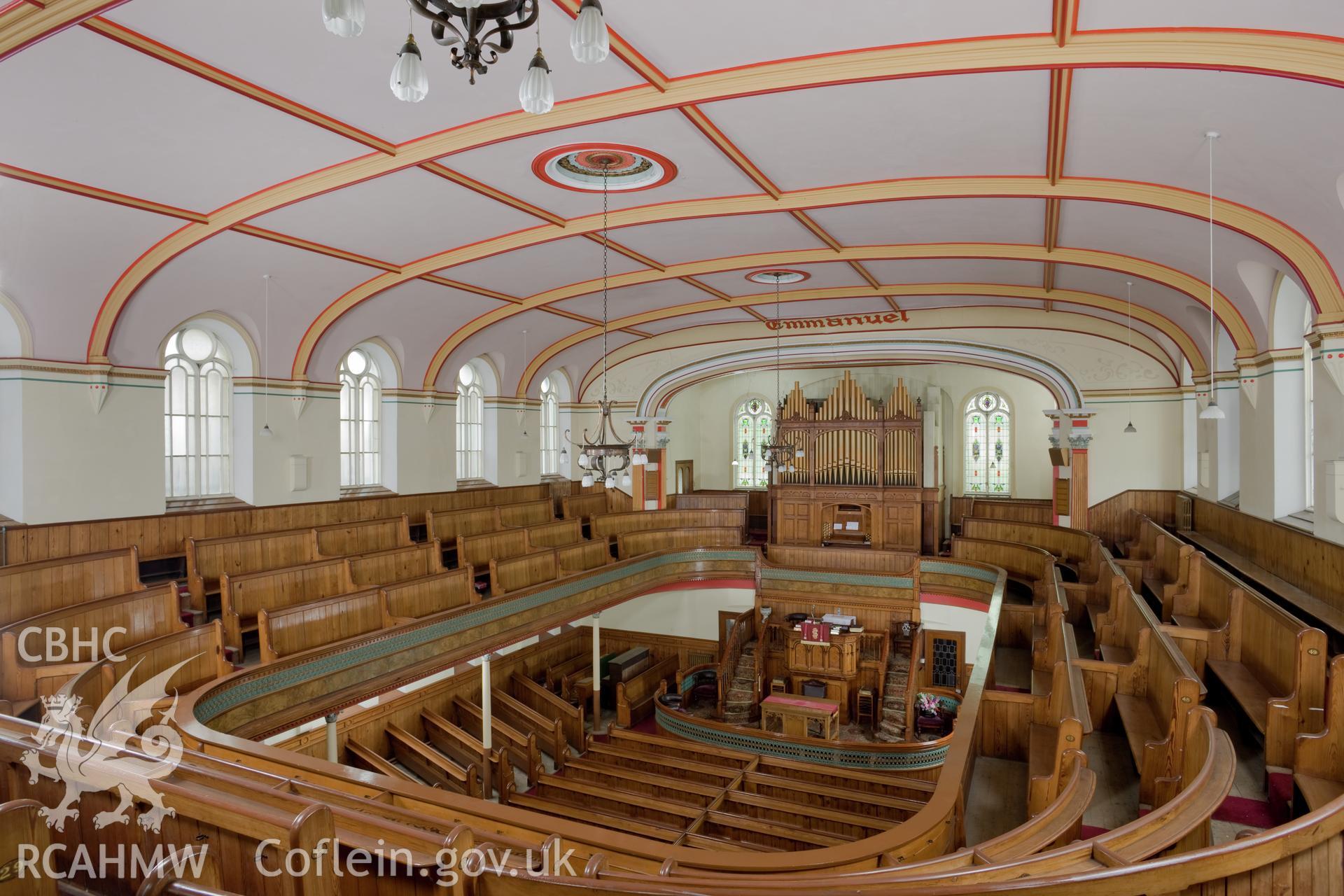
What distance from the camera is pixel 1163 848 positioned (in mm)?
2732

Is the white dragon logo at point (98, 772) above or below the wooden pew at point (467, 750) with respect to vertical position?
above

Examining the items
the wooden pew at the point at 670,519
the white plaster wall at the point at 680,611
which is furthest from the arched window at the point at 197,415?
the white plaster wall at the point at 680,611

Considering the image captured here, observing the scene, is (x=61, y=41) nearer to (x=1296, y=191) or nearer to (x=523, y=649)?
(x=1296, y=191)

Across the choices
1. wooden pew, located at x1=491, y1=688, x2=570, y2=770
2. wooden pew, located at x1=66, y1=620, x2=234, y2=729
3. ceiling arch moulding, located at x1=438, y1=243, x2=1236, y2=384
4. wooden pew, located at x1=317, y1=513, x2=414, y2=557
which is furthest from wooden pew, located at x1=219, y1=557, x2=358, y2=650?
ceiling arch moulding, located at x1=438, y1=243, x2=1236, y2=384

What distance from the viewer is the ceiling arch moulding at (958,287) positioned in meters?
8.96

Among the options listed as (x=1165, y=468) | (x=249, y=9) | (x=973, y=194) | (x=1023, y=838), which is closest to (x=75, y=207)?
(x=249, y=9)

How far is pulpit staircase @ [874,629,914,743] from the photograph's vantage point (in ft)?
40.6

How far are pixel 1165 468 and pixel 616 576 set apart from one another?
9336 millimetres

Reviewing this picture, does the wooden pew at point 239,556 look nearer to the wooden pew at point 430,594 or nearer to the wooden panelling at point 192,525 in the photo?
the wooden panelling at point 192,525

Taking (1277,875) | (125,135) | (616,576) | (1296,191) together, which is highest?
(125,135)

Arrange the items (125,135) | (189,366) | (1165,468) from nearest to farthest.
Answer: (125,135)
(189,366)
(1165,468)

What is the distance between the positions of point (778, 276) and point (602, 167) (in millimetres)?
5021

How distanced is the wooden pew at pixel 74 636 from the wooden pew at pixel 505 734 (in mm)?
4248

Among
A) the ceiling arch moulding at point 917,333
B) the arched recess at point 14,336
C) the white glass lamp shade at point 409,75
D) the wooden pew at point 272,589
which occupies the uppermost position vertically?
the ceiling arch moulding at point 917,333
